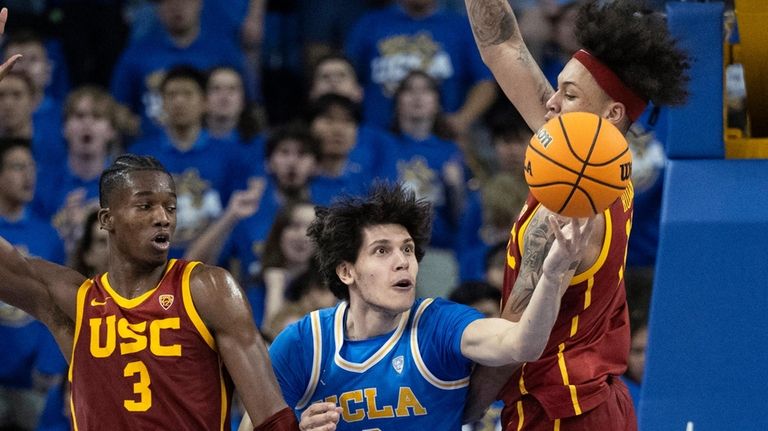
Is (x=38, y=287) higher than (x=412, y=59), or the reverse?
(x=412, y=59)

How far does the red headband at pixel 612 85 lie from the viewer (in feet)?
16.8

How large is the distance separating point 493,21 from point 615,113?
732 millimetres

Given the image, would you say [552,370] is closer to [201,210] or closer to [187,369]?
[187,369]

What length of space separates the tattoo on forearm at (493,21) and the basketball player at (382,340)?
722mm

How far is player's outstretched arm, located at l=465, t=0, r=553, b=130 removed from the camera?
5.47 m

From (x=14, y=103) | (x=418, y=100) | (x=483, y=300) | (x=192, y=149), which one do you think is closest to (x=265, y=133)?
(x=192, y=149)

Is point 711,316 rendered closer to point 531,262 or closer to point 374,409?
point 531,262

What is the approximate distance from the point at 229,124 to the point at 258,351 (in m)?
5.35

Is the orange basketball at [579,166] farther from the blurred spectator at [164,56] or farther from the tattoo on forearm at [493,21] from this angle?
the blurred spectator at [164,56]

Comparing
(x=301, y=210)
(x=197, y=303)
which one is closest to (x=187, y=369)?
(x=197, y=303)

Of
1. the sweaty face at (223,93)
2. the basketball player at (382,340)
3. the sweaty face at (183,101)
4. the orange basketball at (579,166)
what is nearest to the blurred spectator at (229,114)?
the sweaty face at (223,93)

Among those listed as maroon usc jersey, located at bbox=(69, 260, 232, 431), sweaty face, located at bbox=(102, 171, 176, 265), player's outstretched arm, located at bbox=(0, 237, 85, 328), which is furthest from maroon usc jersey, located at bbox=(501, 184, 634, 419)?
player's outstretched arm, located at bbox=(0, 237, 85, 328)

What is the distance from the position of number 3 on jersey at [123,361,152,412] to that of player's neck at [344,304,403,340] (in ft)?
2.80

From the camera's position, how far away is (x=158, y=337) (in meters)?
5.09
